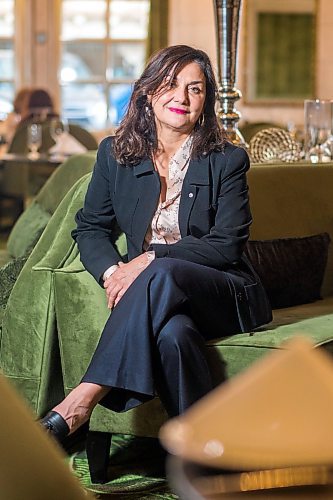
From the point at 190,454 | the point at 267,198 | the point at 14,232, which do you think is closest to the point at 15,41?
the point at 14,232

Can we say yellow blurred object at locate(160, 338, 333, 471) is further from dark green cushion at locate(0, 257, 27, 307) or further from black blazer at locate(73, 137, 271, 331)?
dark green cushion at locate(0, 257, 27, 307)

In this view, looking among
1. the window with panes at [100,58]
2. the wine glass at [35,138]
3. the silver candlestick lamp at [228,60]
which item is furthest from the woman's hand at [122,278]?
the window with panes at [100,58]

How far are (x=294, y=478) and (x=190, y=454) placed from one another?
5cm

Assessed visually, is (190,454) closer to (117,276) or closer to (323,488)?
(323,488)

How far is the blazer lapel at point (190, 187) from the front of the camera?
10.2ft

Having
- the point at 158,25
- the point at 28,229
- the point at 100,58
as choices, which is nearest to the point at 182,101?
the point at 28,229

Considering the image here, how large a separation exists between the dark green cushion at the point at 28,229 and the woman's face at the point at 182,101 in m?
0.99

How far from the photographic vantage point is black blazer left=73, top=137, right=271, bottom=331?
3068 millimetres

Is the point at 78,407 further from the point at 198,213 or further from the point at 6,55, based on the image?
the point at 6,55

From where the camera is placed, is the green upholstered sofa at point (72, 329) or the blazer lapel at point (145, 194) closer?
the green upholstered sofa at point (72, 329)

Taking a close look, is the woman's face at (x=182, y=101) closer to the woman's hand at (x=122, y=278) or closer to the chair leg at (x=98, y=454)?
the woman's hand at (x=122, y=278)

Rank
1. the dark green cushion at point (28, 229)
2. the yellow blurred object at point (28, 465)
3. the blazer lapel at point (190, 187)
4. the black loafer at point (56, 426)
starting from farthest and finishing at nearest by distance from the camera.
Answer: the dark green cushion at point (28, 229) → the blazer lapel at point (190, 187) → the black loafer at point (56, 426) → the yellow blurred object at point (28, 465)

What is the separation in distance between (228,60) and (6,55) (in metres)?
5.94

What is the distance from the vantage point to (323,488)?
0.57 m
